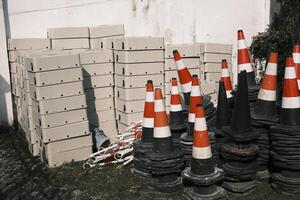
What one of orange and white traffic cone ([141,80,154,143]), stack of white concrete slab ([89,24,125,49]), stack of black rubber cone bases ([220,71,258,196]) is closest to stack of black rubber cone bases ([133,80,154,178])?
orange and white traffic cone ([141,80,154,143])

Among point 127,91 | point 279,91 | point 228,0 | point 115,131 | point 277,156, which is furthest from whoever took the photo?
point 228,0

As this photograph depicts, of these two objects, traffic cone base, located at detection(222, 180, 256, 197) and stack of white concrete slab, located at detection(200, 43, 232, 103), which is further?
stack of white concrete slab, located at detection(200, 43, 232, 103)

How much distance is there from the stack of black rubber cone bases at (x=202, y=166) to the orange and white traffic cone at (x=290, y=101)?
102 centimetres

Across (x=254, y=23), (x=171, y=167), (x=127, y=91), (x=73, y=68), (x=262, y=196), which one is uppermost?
(x=254, y=23)

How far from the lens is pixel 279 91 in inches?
251

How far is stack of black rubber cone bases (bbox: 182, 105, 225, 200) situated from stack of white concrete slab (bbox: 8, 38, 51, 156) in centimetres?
372

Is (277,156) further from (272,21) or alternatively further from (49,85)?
(272,21)

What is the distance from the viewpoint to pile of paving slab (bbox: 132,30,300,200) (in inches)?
200

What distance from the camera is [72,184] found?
619 centimetres

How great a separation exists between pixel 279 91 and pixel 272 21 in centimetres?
445

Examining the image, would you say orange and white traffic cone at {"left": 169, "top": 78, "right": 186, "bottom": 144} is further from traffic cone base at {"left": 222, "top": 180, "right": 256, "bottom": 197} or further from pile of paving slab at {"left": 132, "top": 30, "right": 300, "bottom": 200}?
traffic cone base at {"left": 222, "top": 180, "right": 256, "bottom": 197}

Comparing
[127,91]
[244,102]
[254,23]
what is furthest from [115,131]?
[254,23]

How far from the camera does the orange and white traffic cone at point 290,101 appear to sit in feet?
16.7

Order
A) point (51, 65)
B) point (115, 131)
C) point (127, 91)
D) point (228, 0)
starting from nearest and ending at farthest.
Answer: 1. point (51, 65)
2. point (127, 91)
3. point (115, 131)
4. point (228, 0)
